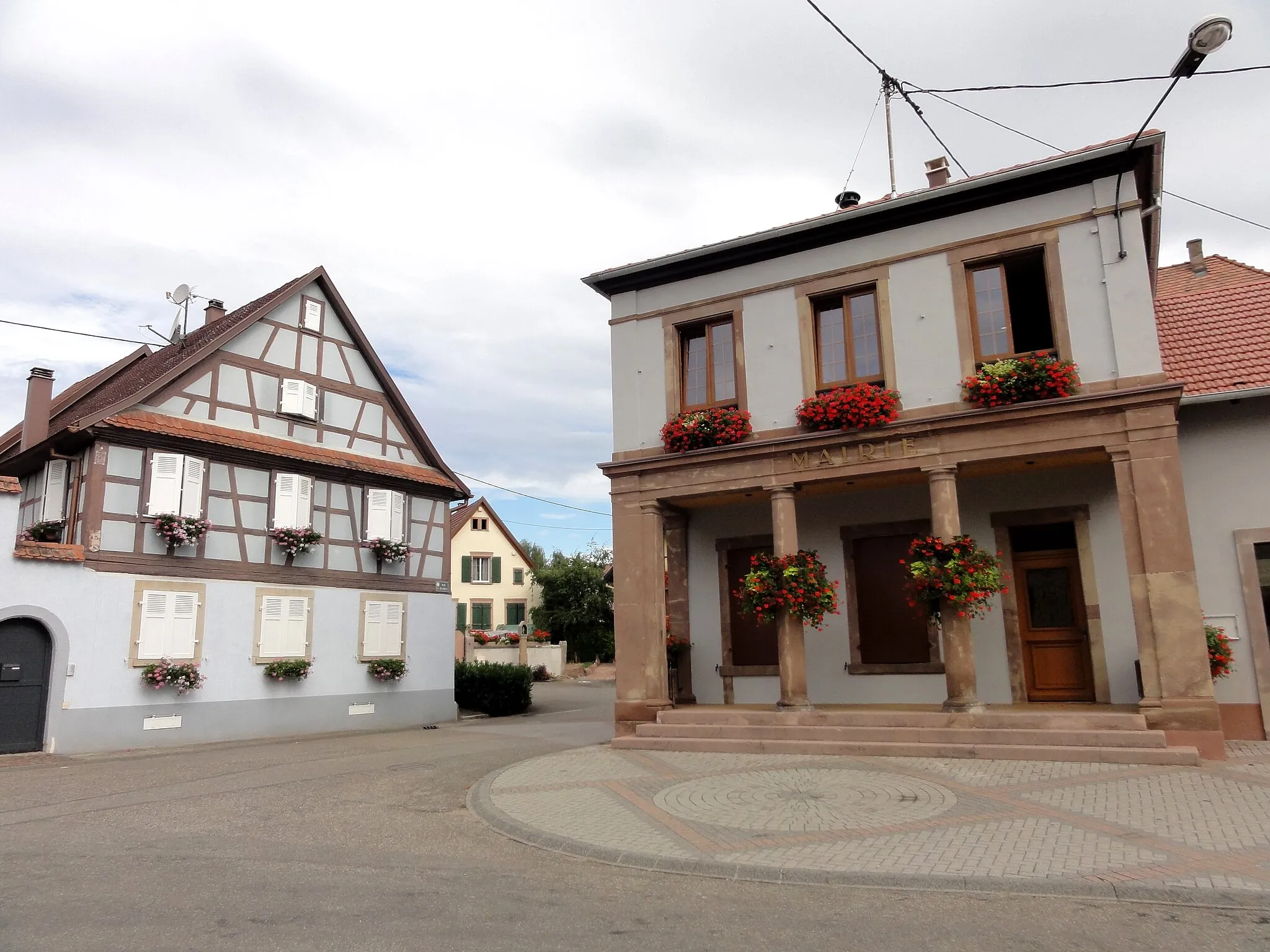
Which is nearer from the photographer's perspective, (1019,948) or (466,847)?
(1019,948)

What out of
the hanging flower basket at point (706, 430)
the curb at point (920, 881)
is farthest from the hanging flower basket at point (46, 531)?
the curb at point (920, 881)

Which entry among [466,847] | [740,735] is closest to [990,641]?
[740,735]

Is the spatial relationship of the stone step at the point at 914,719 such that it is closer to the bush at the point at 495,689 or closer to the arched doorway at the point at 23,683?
the arched doorway at the point at 23,683

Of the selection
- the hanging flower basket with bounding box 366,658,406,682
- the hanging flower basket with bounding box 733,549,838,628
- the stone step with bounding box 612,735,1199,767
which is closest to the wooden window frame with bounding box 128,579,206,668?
the hanging flower basket with bounding box 366,658,406,682

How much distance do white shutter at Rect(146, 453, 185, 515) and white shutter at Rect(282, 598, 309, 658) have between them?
3.06 metres

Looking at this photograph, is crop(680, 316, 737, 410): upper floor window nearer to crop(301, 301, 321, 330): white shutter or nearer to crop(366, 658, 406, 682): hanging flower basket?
crop(301, 301, 321, 330): white shutter

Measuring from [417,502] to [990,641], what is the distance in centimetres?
1389

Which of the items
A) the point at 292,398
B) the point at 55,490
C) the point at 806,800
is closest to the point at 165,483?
the point at 55,490

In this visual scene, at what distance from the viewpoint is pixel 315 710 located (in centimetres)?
1816

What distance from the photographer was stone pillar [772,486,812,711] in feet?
38.8

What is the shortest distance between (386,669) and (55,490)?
7314mm

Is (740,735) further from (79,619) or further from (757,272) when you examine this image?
(79,619)

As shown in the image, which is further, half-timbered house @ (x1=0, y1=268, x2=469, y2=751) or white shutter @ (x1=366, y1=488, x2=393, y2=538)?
white shutter @ (x1=366, y1=488, x2=393, y2=538)

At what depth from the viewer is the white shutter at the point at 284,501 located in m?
18.1
